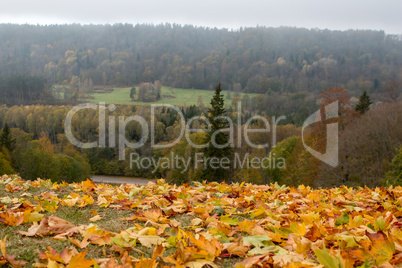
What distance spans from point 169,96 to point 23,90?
50.0m

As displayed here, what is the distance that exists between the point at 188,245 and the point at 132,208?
1.53 metres

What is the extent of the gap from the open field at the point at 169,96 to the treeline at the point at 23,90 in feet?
49.8

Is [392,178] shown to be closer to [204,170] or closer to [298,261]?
[204,170]

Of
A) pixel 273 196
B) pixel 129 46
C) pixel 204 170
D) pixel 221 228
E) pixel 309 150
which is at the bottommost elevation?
pixel 204 170

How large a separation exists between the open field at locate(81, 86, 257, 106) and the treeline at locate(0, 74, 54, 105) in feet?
49.8

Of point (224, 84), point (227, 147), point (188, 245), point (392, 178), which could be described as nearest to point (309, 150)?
point (227, 147)

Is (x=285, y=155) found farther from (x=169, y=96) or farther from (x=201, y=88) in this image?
(x=201, y=88)

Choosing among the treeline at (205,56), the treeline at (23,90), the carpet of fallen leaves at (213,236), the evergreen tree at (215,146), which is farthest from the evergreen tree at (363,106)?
the treeline at (23,90)

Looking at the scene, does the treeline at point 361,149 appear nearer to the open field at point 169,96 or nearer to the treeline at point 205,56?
the open field at point 169,96

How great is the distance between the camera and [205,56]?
153500mm

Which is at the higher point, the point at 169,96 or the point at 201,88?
the point at 201,88

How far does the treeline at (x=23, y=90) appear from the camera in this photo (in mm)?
109625

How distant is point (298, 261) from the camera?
5.63ft
